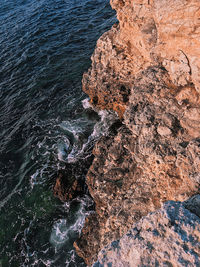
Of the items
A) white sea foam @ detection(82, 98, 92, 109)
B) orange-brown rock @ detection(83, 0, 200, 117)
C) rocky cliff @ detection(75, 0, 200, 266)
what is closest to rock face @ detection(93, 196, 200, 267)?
rocky cliff @ detection(75, 0, 200, 266)

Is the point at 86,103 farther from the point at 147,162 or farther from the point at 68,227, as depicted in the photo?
the point at 147,162

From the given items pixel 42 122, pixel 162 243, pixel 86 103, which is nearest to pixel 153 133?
pixel 162 243

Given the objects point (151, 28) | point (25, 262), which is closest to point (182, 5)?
point (151, 28)

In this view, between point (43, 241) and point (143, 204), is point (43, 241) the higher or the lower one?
the lower one

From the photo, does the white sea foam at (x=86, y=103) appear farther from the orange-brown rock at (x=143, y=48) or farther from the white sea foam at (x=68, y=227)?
the white sea foam at (x=68, y=227)

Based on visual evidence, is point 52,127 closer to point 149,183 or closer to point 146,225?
point 149,183

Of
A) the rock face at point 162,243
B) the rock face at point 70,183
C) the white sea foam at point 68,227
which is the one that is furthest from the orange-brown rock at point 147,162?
the rock face at point 70,183
